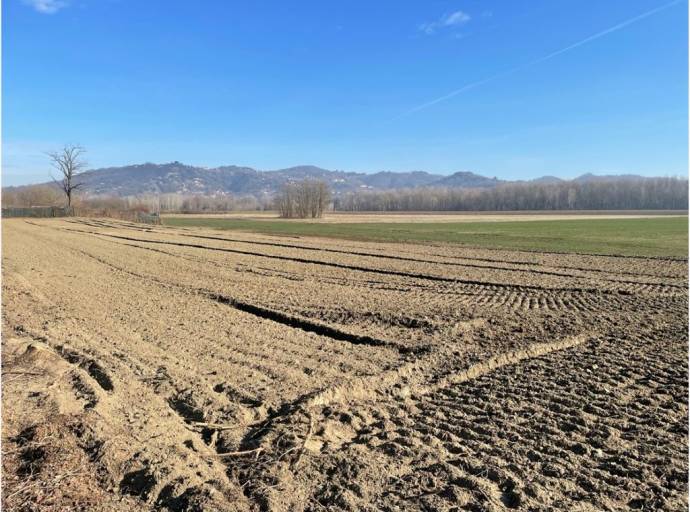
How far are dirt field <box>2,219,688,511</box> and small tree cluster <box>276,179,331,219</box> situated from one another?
107070mm

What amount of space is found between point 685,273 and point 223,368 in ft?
62.3

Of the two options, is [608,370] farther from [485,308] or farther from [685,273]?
[685,273]

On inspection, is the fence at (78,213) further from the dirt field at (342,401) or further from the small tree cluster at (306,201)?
the dirt field at (342,401)

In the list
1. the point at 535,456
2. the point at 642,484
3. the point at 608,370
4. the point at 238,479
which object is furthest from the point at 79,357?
the point at 608,370

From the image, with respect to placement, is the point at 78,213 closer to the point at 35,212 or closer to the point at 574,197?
the point at 35,212

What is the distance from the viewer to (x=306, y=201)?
122125mm

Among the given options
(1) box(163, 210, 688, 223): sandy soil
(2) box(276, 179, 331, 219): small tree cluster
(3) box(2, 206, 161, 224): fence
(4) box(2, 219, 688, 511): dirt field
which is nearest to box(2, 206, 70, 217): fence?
(3) box(2, 206, 161, 224): fence

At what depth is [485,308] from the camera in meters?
12.7

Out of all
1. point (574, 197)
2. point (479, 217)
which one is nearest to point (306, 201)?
point (479, 217)

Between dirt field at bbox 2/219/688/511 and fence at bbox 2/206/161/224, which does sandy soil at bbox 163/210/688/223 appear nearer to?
fence at bbox 2/206/161/224

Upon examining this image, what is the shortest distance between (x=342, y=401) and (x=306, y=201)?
4603 inches

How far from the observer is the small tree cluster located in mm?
120688

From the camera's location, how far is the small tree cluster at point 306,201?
121 metres

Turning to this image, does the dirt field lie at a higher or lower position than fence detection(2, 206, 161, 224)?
lower
